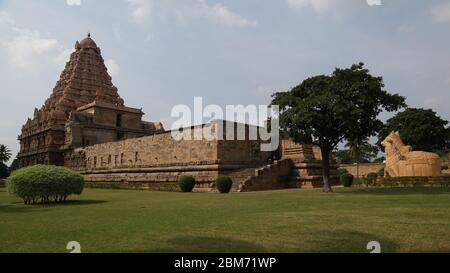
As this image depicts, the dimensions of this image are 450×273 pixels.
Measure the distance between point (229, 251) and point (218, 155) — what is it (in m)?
19.5

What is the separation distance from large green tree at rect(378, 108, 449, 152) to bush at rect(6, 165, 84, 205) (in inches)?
1649

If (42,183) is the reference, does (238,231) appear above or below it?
below

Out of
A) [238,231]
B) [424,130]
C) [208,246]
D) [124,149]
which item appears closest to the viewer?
[208,246]

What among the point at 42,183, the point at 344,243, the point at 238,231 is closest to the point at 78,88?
the point at 42,183

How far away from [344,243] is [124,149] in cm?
3009

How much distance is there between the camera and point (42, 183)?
14.4 metres

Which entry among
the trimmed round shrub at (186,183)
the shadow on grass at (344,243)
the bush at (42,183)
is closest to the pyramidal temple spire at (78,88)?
the trimmed round shrub at (186,183)

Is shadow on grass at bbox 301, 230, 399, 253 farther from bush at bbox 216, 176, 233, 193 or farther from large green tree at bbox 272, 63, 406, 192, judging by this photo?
bush at bbox 216, 176, 233, 193

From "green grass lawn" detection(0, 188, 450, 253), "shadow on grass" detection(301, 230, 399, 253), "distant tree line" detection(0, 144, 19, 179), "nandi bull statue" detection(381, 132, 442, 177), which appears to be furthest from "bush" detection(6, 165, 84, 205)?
"distant tree line" detection(0, 144, 19, 179)

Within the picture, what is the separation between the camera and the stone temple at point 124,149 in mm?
25453

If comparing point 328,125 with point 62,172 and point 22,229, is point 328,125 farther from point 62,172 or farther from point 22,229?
point 22,229

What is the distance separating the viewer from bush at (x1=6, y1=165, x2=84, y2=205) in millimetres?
14406

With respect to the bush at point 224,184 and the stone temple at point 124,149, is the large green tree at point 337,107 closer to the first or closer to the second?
the bush at point 224,184

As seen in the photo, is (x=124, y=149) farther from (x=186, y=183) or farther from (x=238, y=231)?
(x=238, y=231)
